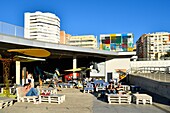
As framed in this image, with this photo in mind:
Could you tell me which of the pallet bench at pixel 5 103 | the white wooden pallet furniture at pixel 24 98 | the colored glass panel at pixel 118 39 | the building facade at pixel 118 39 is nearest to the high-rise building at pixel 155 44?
the building facade at pixel 118 39

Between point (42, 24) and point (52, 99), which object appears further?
point (42, 24)

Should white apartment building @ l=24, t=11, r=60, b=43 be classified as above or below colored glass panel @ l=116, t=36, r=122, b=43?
above

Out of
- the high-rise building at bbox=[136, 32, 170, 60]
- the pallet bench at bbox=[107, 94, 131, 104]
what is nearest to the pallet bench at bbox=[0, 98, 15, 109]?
the pallet bench at bbox=[107, 94, 131, 104]

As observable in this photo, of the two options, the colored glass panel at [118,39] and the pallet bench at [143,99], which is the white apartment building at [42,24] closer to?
the colored glass panel at [118,39]

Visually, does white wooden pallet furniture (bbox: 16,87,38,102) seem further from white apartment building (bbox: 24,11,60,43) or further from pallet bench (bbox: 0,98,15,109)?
white apartment building (bbox: 24,11,60,43)

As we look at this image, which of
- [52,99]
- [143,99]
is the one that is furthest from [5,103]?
[143,99]

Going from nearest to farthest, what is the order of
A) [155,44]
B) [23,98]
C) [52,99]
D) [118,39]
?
[52,99]
[23,98]
[118,39]
[155,44]

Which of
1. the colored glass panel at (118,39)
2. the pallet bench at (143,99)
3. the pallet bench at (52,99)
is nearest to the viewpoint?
the pallet bench at (143,99)

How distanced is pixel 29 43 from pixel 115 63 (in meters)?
18.6

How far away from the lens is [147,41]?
161875 millimetres

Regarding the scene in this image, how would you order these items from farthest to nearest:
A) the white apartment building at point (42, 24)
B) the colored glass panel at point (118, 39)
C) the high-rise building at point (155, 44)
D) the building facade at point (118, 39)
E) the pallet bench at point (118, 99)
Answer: the white apartment building at point (42, 24) → the high-rise building at point (155, 44) → the colored glass panel at point (118, 39) → the building facade at point (118, 39) → the pallet bench at point (118, 99)

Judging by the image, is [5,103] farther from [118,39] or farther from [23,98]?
[118,39]

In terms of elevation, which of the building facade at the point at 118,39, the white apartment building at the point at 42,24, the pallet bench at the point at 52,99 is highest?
the white apartment building at the point at 42,24

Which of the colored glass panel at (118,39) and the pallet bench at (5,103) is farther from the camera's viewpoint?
the colored glass panel at (118,39)
